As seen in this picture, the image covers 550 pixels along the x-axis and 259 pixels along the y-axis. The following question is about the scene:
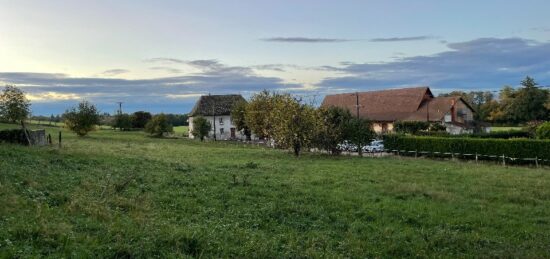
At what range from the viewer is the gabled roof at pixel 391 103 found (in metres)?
76.2

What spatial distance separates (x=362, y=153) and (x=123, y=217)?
122 ft

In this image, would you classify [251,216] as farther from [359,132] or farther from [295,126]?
[359,132]

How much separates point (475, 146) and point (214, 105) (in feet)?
196

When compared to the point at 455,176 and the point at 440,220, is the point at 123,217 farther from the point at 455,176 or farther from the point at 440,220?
the point at 455,176

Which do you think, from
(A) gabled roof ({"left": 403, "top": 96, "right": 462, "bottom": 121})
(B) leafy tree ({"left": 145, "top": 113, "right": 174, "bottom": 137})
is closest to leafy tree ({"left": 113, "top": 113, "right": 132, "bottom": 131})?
(B) leafy tree ({"left": 145, "top": 113, "right": 174, "bottom": 137})

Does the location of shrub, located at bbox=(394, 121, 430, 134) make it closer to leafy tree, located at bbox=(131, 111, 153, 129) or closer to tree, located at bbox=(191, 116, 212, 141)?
tree, located at bbox=(191, 116, 212, 141)

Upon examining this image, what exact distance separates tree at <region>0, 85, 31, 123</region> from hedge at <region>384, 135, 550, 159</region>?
34.6 meters

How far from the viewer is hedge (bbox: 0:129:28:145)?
1200 inches

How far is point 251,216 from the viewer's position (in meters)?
12.6

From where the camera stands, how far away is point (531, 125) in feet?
202

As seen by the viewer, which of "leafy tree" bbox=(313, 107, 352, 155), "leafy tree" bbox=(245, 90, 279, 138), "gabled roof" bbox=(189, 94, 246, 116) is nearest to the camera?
"leafy tree" bbox=(313, 107, 352, 155)

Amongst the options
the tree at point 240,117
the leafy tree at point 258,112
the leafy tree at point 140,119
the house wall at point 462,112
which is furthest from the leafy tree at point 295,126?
the leafy tree at point 140,119

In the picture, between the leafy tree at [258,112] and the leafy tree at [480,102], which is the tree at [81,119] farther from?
the leafy tree at [480,102]

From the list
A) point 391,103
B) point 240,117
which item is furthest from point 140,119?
point 391,103
